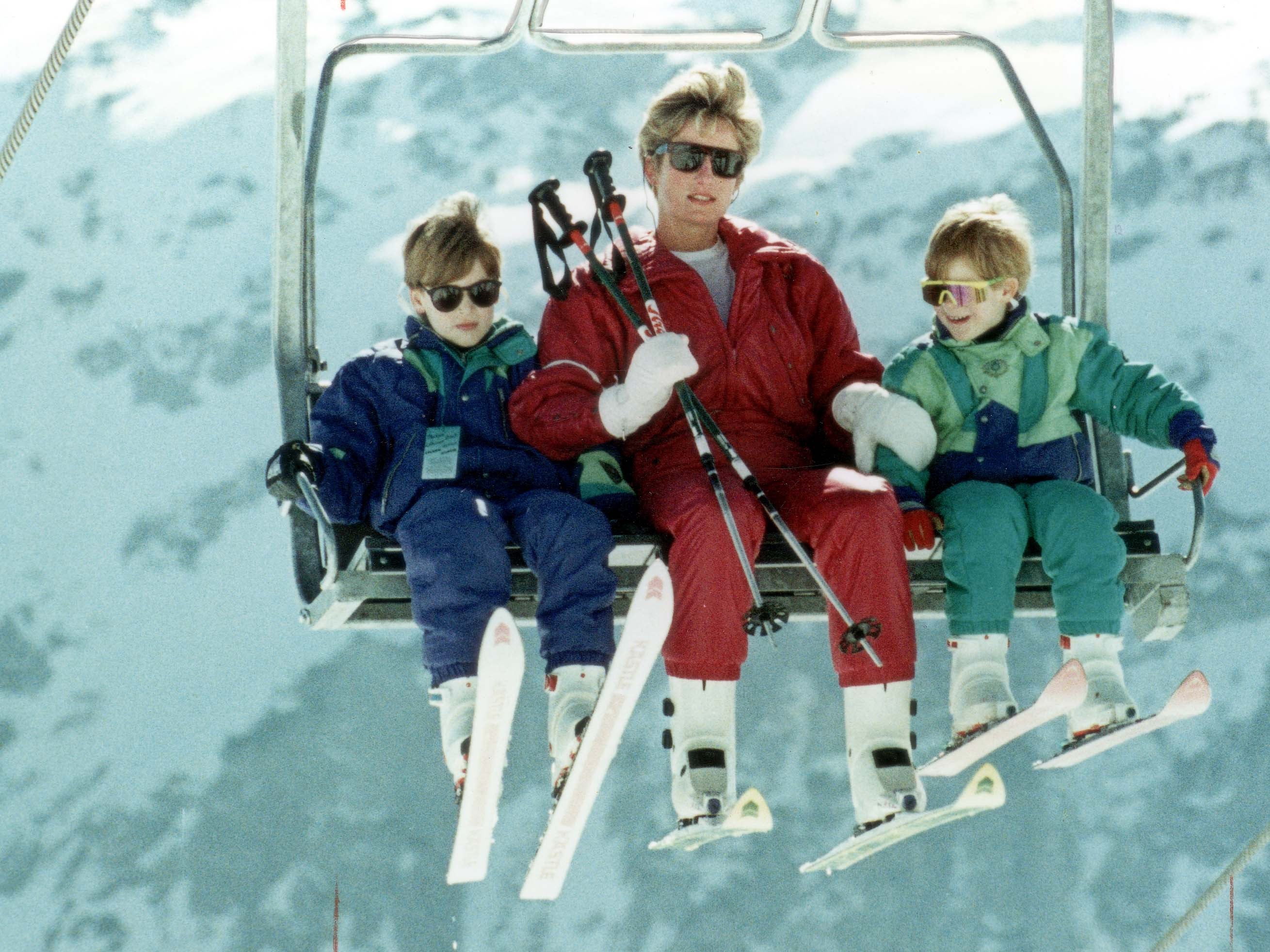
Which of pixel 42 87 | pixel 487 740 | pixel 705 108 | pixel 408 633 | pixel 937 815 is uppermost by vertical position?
pixel 42 87

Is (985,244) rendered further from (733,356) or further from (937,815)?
(937,815)

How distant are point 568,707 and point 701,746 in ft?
0.75

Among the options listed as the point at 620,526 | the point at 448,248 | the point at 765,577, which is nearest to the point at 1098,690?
the point at 765,577

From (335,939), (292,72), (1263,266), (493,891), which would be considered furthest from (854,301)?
(292,72)

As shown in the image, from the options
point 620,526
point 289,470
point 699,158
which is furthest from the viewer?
point 699,158

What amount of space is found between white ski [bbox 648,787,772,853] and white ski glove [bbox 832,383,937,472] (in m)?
0.66

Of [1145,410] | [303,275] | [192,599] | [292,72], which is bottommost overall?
[192,599]

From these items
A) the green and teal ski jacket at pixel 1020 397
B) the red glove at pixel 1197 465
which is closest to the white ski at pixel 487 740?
the green and teal ski jacket at pixel 1020 397

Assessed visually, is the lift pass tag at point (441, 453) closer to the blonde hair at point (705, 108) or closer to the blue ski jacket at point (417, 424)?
the blue ski jacket at point (417, 424)

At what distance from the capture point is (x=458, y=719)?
10.5 feet

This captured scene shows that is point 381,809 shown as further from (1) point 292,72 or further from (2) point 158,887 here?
(1) point 292,72

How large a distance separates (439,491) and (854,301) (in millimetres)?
9869

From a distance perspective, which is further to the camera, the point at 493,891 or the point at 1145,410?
the point at 493,891

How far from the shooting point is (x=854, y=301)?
12992 mm
